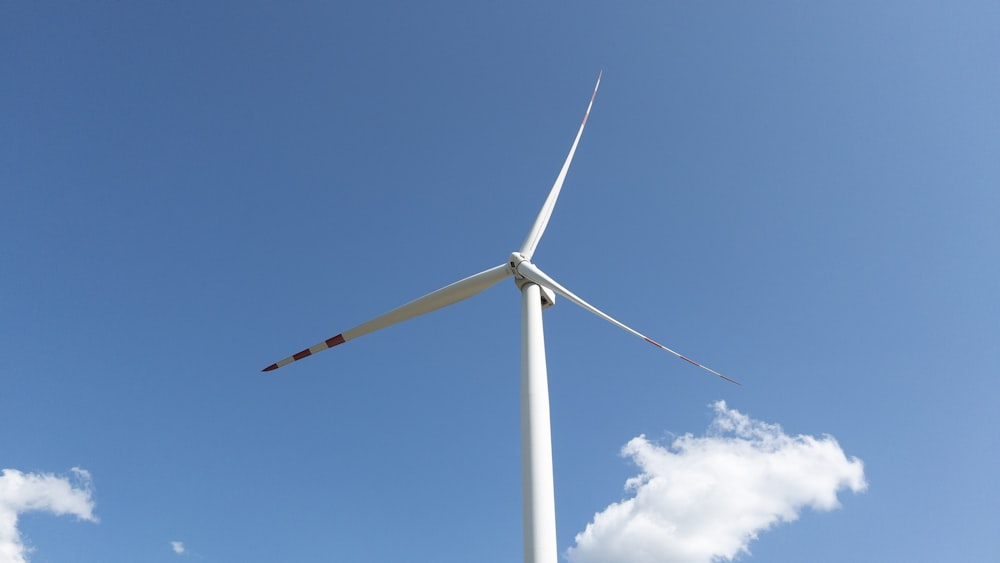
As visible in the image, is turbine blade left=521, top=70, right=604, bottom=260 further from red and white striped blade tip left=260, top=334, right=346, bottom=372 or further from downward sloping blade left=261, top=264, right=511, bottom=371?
red and white striped blade tip left=260, top=334, right=346, bottom=372

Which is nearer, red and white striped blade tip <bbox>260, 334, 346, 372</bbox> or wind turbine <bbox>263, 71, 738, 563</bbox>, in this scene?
wind turbine <bbox>263, 71, 738, 563</bbox>

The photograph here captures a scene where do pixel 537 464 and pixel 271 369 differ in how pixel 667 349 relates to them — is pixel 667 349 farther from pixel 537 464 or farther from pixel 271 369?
pixel 271 369

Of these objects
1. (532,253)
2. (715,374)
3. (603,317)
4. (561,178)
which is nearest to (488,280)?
(532,253)

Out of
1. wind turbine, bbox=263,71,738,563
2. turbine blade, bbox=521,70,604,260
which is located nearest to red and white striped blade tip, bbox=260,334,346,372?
wind turbine, bbox=263,71,738,563

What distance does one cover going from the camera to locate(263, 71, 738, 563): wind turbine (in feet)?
65.5

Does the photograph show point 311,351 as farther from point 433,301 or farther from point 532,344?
point 532,344

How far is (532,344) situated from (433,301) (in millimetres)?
6727

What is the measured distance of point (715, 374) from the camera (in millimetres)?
30812

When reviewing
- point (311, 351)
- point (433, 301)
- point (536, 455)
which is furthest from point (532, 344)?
point (311, 351)

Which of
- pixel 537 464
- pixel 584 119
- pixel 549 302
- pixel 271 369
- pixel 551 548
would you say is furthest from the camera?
pixel 584 119

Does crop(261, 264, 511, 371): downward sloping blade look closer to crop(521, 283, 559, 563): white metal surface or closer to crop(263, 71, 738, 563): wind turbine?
crop(263, 71, 738, 563): wind turbine

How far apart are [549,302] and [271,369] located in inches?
569

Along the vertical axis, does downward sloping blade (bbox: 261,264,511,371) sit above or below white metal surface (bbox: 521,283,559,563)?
above

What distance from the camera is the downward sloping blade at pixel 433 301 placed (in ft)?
93.7
